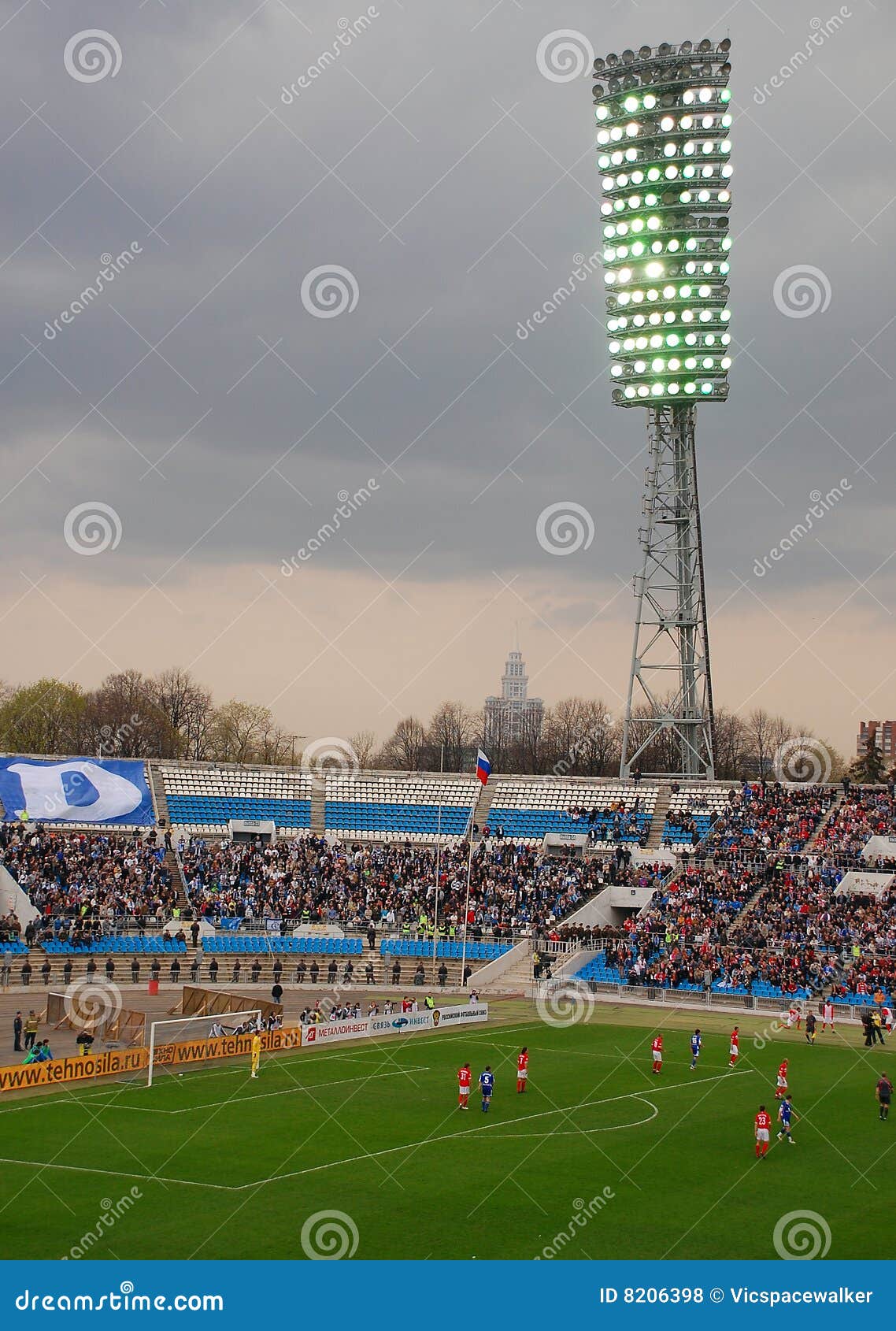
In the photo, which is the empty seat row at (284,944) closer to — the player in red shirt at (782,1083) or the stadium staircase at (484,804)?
the stadium staircase at (484,804)

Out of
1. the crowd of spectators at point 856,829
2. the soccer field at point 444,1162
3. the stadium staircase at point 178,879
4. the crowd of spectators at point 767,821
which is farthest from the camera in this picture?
the crowd of spectators at point 767,821

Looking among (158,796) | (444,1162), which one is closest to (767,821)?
(158,796)

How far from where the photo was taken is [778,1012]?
5378cm

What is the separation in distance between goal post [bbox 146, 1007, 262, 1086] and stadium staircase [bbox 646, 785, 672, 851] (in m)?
32.9

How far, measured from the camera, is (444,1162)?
97.3 feet

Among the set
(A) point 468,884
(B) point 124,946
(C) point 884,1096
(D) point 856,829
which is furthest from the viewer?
(D) point 856,829

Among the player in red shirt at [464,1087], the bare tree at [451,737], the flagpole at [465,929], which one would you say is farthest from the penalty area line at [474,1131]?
the bare tree at [451,737]

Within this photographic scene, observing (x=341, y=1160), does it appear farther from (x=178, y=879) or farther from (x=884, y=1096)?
(x=178, y=879)

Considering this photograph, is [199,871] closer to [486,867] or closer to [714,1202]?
[486,867]

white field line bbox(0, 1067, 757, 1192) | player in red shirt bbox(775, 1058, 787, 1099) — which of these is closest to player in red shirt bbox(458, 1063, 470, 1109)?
white field line bbox(0, 1067, 757, 1192)

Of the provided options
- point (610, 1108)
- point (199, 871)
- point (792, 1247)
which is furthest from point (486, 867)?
point (792, 1247)

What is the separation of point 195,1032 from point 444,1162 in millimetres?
14089

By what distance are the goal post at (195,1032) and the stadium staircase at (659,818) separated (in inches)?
1295

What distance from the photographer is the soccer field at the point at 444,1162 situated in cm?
2381
